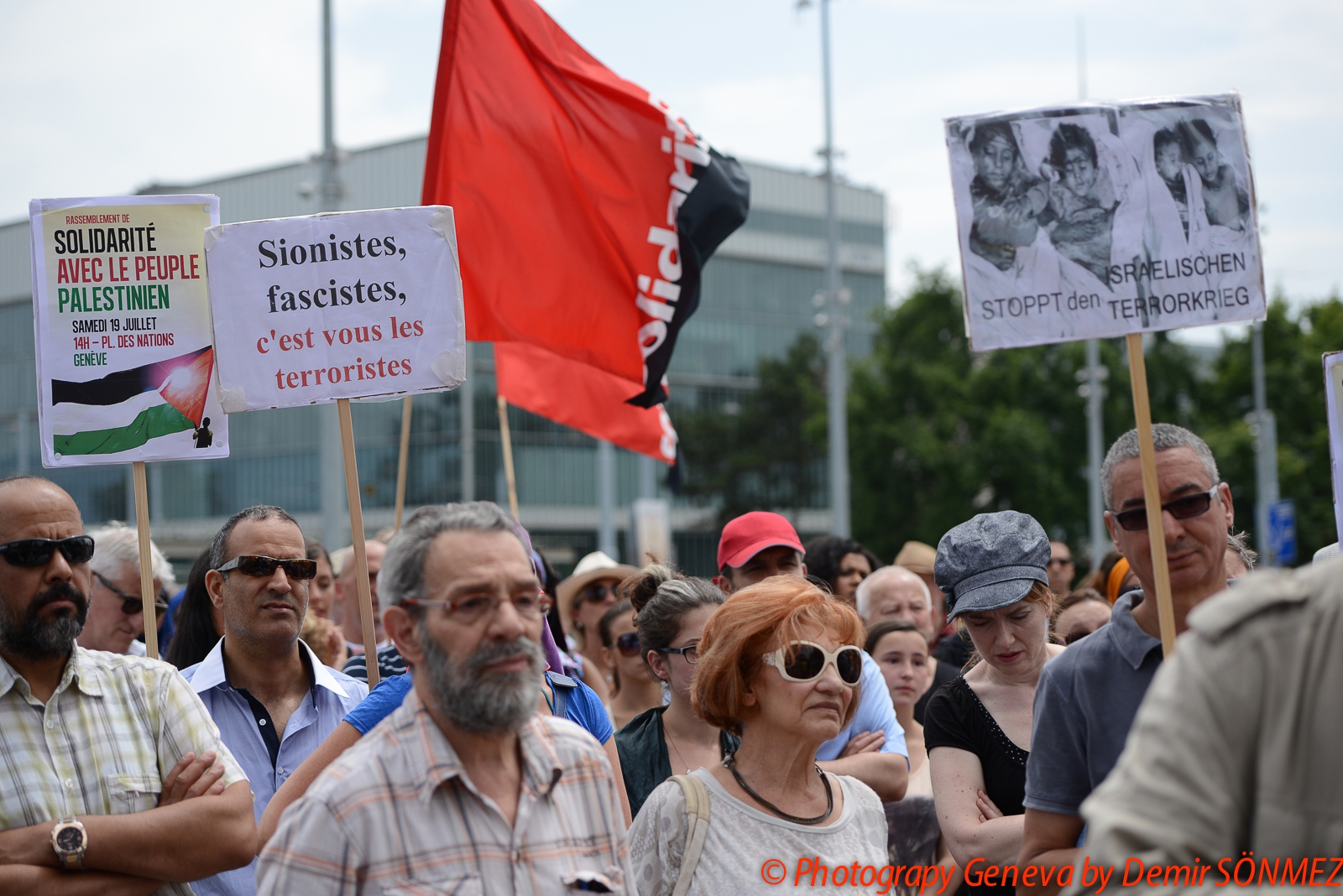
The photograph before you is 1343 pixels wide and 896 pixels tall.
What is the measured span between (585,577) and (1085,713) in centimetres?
549

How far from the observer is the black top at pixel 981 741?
12.3 feet

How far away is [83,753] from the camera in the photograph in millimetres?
3047

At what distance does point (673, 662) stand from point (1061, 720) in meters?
1.57

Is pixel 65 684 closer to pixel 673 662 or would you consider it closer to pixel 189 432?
pixel 189 432

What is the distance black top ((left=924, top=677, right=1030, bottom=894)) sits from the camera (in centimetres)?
375

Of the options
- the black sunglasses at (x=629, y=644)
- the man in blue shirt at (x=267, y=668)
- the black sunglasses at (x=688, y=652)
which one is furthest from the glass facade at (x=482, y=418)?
the black sunglasses at (x=688, y=652)

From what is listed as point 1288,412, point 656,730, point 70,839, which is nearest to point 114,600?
point 656,730

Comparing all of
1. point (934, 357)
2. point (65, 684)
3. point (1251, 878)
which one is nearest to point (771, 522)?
point (65, 684)

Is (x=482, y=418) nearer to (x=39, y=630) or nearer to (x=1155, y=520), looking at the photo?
(x=39, y=630)

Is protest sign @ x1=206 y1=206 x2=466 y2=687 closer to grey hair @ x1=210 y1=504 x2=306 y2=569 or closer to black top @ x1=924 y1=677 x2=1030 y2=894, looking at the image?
grey hair @ x1=210 y1=504 x2=306 y2=569

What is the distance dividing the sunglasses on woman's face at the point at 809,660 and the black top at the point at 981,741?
1.65 ft

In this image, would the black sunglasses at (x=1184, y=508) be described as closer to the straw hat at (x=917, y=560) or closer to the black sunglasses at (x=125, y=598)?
the black sunglasses at (x=125, y=598)

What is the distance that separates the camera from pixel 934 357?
42750 mm

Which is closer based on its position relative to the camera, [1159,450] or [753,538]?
[1159,450]
